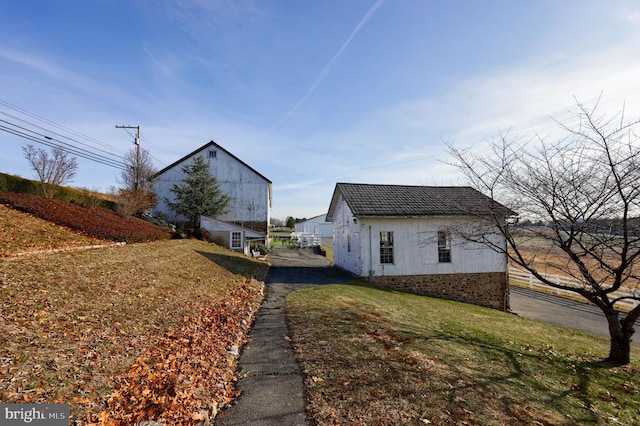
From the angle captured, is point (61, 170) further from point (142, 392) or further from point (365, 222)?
point (142, 392)

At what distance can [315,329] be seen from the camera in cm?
712

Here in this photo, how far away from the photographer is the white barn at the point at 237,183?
29922mm

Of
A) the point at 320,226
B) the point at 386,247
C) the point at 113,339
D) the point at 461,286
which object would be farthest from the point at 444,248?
the point at 320,226

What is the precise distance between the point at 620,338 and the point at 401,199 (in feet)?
37.7

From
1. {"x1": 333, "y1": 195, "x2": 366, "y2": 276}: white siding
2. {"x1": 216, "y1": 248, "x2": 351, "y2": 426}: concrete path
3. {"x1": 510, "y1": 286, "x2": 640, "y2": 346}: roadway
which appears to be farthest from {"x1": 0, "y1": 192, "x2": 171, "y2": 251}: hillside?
{"x1": 510, "y1": 286, "x2": 640, "y2": 346}: roadway

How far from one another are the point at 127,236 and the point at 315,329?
12.3m

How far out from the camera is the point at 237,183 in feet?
100

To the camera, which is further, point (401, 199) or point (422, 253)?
point (401, 199)

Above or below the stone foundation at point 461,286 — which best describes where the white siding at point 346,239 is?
above

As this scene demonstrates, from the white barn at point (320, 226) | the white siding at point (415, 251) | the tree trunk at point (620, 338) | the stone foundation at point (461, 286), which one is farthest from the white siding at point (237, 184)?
the white barn at point (320, 226)

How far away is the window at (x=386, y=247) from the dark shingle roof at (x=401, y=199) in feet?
4.06

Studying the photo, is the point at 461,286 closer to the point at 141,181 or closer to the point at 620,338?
the point at 620,338

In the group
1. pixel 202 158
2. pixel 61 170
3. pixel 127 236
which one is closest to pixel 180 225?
pixel 202 158

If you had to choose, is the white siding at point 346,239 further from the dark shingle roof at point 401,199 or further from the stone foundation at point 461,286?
the stone foundation at point 461,286
